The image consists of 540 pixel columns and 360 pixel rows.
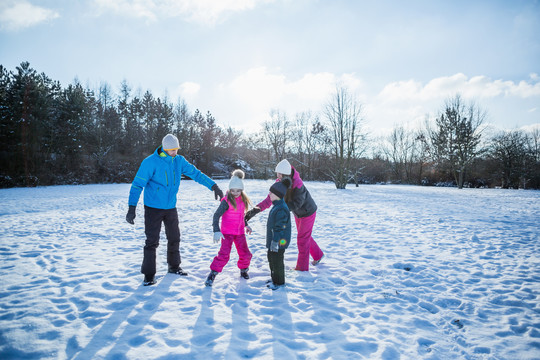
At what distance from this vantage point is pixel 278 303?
10.1ft

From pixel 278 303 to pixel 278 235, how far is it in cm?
85

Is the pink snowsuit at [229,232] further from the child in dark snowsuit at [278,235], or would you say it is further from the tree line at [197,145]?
the tree line at [197,145]

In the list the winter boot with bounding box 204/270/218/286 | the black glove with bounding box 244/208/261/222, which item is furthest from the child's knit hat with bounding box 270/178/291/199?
the winter boot with bounding box 204/270/218/286

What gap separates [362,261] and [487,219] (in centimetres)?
709

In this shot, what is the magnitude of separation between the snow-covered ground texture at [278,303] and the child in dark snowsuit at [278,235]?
0.70 feet

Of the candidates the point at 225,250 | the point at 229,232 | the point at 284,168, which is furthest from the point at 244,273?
the point at 284,168

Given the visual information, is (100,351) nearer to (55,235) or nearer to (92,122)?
(55,235)

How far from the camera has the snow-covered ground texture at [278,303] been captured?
2.26m

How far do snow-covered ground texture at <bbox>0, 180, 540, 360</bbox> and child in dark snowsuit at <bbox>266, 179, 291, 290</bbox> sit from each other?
0.21m

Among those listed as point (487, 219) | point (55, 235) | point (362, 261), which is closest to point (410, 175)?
point (487, 219)

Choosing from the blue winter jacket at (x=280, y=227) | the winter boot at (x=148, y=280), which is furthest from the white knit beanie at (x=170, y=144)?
the winter boot at (x=148, y=280)

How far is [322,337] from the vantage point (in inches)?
96.3

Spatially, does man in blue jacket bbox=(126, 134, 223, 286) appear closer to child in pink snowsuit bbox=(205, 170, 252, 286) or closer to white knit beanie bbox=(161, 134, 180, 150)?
white knit beanie bbox=(161, 134, 180, 150)

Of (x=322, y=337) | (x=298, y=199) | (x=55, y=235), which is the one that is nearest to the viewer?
(x=322, y=337)
